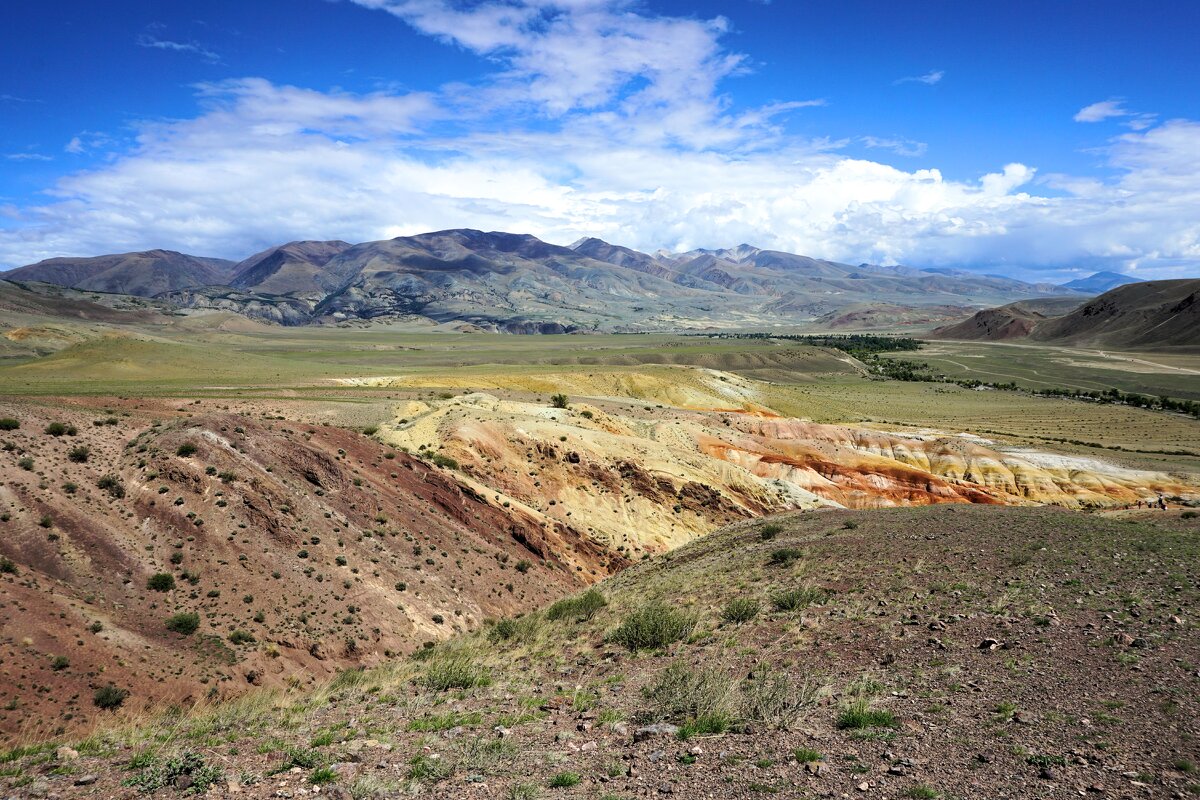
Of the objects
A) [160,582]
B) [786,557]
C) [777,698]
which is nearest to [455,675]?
[777,698]

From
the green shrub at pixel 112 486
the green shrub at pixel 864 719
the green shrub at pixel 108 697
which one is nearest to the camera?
the green shrub at pixel 864 719

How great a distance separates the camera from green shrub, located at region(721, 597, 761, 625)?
17.4 meters

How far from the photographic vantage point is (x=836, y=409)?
90.9 metres

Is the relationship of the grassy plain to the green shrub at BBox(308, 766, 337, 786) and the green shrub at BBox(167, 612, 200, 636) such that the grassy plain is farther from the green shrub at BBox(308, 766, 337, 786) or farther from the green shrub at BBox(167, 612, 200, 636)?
the green shrub at BBox(308, 766, 337, 786)

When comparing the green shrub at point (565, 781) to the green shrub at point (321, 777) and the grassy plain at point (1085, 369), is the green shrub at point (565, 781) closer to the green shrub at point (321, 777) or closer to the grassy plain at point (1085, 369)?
the green shrub at point (321, 777)

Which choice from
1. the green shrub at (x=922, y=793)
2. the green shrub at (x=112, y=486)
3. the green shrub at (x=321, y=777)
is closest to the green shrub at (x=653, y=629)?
the green shrub at (x=922, y=793)

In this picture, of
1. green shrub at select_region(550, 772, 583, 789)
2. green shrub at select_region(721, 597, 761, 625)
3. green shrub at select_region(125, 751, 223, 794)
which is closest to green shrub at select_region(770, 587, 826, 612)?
green shrub at select_region(721, 597, 761, 625)

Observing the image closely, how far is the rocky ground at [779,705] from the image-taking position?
926 cm

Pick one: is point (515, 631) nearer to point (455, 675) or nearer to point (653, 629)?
point (455, 675)

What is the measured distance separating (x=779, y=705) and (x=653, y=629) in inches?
228

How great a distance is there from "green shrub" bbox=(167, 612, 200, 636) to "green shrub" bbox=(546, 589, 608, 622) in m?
11.0

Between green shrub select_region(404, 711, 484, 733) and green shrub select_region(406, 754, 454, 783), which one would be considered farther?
green shrub select_region(404, 711, 484, 733)

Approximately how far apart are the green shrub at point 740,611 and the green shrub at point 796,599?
1.86 ft

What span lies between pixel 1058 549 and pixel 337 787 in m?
21.0
